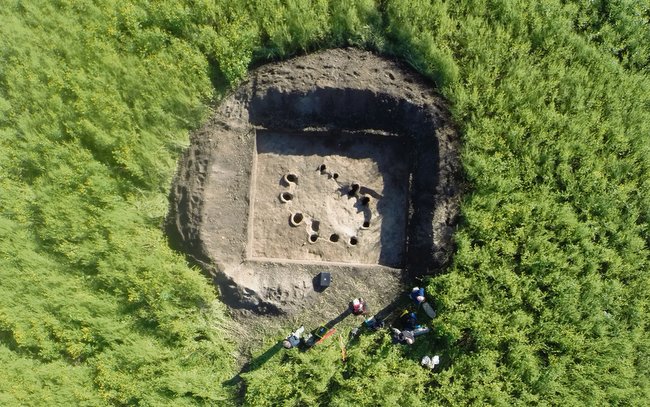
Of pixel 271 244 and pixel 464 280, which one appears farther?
pixel 271 244

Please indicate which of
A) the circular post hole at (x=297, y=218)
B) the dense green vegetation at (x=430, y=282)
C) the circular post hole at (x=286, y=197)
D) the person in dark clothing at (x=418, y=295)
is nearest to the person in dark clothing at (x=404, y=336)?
the dense green vegetation at (x=430, y=282)

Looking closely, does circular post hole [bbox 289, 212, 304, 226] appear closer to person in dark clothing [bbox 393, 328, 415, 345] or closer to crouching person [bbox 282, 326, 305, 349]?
crouching person [bbox 282, 326, 305, 349]

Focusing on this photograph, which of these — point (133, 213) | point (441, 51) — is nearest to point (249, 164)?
point (133, 213)

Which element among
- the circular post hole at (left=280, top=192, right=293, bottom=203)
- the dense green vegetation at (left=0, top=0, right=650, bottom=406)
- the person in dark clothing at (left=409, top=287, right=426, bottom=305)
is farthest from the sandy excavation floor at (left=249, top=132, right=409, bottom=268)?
the dense green vegetation at (left=0, top=0, right=650, bottom=406)

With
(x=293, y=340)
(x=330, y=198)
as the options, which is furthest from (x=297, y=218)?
(x=293, y=340)

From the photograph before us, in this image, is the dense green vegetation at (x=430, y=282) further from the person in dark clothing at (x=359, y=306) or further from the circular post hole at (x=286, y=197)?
the circular post hole at (x=286, y=197)

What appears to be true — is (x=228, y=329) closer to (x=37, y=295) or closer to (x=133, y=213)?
(x=133, y=213)
